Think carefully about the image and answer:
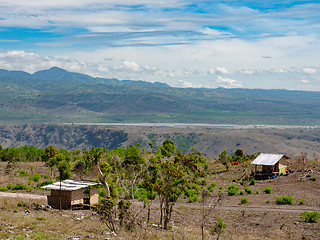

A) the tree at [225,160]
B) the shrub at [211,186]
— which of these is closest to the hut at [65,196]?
the shrub at [211,186]

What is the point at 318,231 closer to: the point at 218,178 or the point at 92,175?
the point at 218,178

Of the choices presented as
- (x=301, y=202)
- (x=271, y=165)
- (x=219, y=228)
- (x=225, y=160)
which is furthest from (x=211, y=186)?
(x=219, y=228)

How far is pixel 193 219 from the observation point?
29312 millimetres

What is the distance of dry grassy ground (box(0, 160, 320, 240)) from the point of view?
20.3 metres

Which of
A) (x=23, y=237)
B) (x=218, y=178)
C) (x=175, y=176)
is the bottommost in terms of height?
(x=218, y=178)

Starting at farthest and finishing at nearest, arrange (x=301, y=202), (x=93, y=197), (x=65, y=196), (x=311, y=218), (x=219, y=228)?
(x=301, y=202) < (x=93, y=197) < (x=65, y=196) < (x=311, y=218) < (x=219, y=228)

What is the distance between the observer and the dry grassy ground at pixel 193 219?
20.3 meters

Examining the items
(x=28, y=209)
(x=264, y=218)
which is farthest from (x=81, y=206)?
(x=264, y=218)

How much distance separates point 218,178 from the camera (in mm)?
52688

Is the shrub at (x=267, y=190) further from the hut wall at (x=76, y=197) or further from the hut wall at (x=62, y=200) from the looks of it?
the hut wall at (x=62, y=200)

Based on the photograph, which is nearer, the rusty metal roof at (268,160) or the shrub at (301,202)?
the shrub at (301,202)

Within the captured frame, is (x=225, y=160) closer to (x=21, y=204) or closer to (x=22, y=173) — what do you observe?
(x=22, y=173)

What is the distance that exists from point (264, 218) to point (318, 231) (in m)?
4.99

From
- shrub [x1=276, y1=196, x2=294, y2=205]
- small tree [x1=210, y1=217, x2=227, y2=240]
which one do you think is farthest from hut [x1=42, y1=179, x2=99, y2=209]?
shrub [x1=276, y1=196, x2=294, y2=205]
